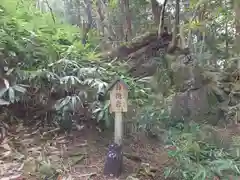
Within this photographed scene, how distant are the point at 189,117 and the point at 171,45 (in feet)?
3.89

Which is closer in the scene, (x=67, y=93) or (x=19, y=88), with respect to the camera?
(x=19, y=88)

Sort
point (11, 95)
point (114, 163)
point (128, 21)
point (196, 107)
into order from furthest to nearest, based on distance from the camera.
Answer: point (128, 21) → point (196, 107) → point (11, 95) → point (114, 163)

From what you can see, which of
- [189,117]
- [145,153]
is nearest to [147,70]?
[189,117]

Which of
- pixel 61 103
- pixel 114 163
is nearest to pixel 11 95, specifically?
pixel 61 103

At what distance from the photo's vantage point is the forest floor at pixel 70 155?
7.29 ft

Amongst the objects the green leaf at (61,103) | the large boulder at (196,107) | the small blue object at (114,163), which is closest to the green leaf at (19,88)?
the green leaf at (61,103)

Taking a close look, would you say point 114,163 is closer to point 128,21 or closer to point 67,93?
point 67,93

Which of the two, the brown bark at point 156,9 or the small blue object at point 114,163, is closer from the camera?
the small blue object at point 114,163

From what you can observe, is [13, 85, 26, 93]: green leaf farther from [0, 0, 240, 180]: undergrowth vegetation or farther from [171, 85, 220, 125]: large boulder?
[171, 85, 220, 125]: large boulder

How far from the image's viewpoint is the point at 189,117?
3.43m

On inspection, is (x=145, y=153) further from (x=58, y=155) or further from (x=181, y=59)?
(x=181, y=59)

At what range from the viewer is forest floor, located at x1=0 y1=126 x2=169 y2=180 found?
7.29 ft

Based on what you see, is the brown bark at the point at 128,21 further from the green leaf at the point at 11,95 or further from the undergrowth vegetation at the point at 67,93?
the green leaf at the point at 11,95

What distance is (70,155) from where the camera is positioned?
248cm
